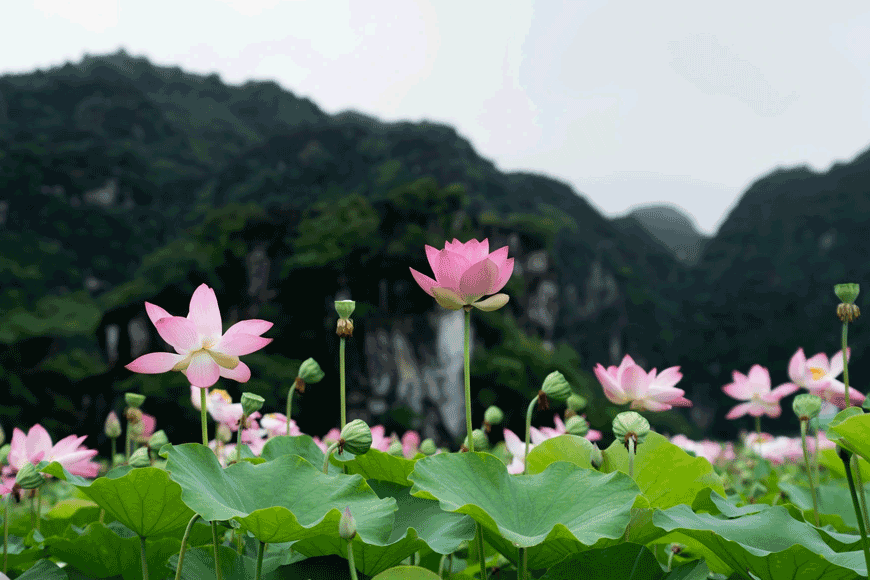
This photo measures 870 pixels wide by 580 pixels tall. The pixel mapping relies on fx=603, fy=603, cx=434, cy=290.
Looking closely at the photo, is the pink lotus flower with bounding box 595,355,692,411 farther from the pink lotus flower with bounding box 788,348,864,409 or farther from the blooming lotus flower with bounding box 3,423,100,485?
the blooming lotus flower with bounding box 3,423,100,485

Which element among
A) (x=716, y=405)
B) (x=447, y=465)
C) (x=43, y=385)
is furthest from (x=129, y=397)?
(x=716, y=405)

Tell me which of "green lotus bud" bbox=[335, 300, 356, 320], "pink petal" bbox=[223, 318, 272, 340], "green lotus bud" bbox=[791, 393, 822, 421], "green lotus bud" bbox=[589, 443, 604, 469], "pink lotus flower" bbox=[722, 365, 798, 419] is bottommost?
"pink lotus flower" bbox=[722, 365, 798, 419]

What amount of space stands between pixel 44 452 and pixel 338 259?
12.3m

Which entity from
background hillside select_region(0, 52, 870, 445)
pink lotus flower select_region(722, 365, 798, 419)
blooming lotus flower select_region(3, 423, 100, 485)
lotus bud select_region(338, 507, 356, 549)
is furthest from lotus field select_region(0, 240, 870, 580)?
background hillside select_region(0, 52, 870, 445)

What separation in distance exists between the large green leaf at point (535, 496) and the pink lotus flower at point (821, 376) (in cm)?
43

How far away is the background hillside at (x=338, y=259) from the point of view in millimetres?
12562

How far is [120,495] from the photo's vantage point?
51 centimetres

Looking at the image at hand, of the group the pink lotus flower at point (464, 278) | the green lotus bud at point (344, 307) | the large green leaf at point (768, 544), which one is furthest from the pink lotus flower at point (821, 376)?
the green lotus bud at point (344, 307)

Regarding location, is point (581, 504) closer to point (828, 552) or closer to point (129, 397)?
point (828, 552)

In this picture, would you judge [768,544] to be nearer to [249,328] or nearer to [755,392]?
[249,328]

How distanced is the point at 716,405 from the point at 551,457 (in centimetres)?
2933

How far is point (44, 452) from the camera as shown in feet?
2.40

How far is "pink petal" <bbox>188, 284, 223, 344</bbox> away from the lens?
0.54m

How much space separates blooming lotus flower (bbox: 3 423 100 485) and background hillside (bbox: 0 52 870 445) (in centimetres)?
915
